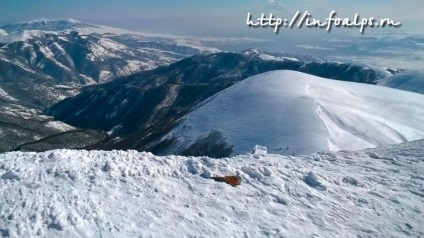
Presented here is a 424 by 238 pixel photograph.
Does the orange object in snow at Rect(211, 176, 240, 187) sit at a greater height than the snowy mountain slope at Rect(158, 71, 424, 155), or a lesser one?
greater

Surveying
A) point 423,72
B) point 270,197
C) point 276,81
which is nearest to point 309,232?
point 270,197

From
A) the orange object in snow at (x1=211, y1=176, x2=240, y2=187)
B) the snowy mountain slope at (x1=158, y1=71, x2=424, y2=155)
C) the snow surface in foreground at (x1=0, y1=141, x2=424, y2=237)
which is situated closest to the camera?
the snow surface in foreground at (x1=0, y1=141, x2=424, y2=237)

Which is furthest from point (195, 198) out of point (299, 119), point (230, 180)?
point (299, 119)

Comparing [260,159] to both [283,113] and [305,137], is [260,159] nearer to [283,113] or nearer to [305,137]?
[305,137]

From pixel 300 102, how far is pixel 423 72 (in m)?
144

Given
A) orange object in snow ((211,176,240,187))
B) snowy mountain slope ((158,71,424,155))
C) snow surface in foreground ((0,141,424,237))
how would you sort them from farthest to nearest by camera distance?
snowy mountain slope ((158,71,424,155)), orange object in snow ((211,176,240,187)), snow surface in foreground ((0,141,424,237))

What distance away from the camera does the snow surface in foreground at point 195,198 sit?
16.3 meters

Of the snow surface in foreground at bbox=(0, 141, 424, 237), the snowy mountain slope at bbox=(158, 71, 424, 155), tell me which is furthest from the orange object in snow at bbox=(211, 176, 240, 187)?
the snowy mountain slope at bbox=(158, 71, 424, 155)

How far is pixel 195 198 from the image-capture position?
19.3m

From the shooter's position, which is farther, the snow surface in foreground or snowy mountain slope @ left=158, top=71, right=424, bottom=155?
snowy mountain slope @ left=158, top=71, right=424, bottom=155

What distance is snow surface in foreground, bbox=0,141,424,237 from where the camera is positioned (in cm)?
1630

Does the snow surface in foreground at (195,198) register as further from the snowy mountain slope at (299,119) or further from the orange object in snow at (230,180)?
the snowy mountain slope at (299,119)

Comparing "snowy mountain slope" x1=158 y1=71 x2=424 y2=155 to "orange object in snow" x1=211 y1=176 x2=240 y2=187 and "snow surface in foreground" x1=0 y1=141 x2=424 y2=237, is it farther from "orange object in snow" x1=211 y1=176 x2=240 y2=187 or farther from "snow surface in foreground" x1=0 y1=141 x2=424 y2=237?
"orange object in snow" x1=211 y1=176 x2=240 y2=187

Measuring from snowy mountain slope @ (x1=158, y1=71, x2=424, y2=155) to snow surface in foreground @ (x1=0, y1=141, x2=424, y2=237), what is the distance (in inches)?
1062
